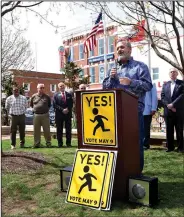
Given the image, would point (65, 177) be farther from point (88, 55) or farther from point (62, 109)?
point (88, 55)

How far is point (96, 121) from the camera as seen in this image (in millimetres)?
3527

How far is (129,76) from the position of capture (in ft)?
12.9

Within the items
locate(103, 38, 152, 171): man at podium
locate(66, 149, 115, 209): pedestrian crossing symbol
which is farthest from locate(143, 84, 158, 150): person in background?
locate(66, 149, 115, 209): pedestrian crossing symbol

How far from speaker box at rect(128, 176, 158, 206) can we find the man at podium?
72 cm

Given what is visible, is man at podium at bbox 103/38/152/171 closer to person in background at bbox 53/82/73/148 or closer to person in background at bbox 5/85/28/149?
person in background at bbox 53/82/73/148

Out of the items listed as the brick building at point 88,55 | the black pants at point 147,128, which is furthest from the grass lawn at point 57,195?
the brick building at point 88,55

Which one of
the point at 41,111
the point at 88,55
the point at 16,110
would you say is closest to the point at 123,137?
the point at 41,111

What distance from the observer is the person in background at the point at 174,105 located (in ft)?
21.5

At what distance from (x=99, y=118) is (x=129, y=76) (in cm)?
78

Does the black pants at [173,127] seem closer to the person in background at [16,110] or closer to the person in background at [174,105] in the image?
the person in background at [174,105]

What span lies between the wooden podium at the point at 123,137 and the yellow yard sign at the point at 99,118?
0.03 metres

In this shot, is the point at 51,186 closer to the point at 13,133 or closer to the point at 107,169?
the point at 107,169

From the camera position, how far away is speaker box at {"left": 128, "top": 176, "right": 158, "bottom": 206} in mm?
3281

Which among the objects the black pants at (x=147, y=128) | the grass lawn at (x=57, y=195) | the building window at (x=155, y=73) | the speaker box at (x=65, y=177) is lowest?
the grass lawn at (x=57, y=195)
